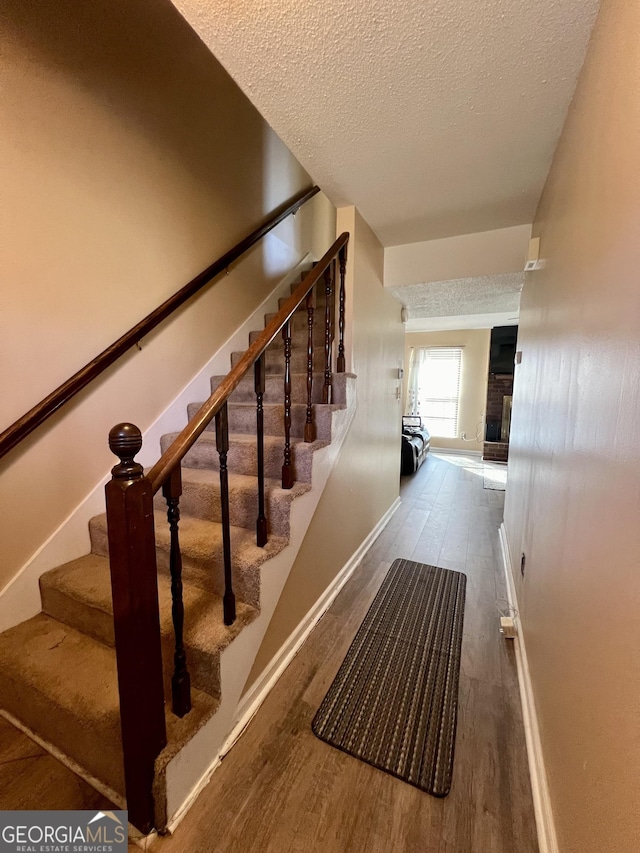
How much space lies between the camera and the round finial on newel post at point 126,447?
772 millimetres

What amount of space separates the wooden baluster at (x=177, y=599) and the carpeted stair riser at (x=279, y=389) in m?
1.11

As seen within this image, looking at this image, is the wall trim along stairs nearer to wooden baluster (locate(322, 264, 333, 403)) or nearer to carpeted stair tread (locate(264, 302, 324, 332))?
carpeted stair tread (locate(264, 302, 324, 332))

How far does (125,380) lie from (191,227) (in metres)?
1.08

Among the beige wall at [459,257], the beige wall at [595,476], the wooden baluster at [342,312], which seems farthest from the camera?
the beige wall at [459,257]

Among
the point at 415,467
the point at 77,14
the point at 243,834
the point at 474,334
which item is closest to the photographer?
the point at 243,834

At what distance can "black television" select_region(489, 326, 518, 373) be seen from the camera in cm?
566

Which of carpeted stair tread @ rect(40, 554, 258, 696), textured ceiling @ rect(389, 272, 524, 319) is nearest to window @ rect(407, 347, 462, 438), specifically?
textured ceiling @ rect(389, 272, 524, 319)

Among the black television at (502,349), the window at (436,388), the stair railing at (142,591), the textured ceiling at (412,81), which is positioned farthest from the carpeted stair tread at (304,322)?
the window at (436,388)

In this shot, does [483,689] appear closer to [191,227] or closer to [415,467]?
[191,227]

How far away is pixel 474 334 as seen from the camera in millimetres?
6363

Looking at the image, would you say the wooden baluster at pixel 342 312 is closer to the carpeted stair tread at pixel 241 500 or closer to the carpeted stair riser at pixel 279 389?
the carpeted stair riser at pixel 279 389

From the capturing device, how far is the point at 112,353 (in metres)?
1.60

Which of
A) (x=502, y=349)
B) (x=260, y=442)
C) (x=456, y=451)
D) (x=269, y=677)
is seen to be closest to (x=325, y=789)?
(x=269, y=677)

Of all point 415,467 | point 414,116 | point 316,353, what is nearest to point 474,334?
point 415,467
